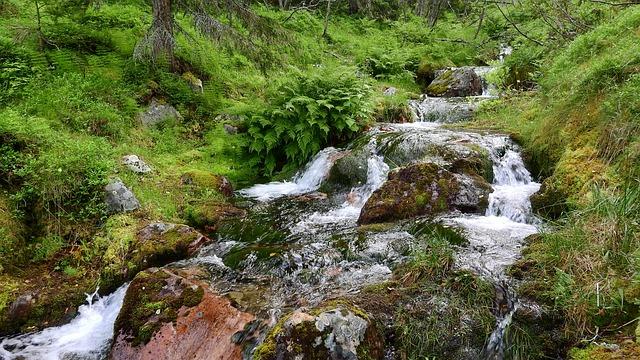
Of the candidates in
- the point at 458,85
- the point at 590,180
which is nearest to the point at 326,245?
the point at 590,180

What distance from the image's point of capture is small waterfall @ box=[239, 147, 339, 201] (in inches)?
312

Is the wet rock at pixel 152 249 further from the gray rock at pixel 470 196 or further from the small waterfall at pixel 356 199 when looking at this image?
the gray rock at pixel 470 196

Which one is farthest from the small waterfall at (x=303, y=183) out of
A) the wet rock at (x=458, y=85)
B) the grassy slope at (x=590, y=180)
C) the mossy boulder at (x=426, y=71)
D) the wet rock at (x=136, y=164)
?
the mossy boulder at (x=426, y=71)

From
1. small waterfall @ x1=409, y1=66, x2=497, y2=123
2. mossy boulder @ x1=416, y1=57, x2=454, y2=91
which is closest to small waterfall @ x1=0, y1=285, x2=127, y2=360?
small waterfall @ x1=409, y1=66, x2=497, y2=123

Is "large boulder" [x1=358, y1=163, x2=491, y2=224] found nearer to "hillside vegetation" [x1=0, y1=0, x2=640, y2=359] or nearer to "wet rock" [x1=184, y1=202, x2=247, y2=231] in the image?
"hillside vegetation" [x1=0, y1=0, x2=640, y2=359]

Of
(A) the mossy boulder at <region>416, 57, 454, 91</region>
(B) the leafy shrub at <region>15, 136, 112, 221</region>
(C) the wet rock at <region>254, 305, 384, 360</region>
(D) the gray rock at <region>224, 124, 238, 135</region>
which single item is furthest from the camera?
(A) the mossy boulder at <region>416, 57, 454, 91</region>

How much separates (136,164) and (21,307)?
113 inches

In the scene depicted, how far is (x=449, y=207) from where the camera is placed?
604 cm

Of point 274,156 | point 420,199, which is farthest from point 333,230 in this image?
point 274,156

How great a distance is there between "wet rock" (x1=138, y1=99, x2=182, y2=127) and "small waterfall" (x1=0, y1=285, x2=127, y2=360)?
4343 millimetres

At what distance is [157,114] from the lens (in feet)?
28.6

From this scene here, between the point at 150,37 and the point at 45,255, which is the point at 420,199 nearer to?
the point at 45,255

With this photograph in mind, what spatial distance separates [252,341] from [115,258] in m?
2.59

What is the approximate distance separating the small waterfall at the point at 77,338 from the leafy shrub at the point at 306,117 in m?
4.36
